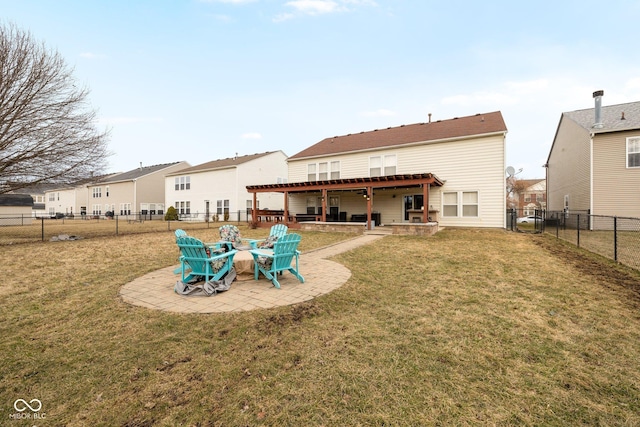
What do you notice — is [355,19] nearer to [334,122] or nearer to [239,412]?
[334,122]

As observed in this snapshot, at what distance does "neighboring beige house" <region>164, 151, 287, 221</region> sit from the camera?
26453 mm

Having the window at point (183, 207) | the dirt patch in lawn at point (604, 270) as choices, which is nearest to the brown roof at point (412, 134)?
the dirt patch in lawn at point (604, 270)

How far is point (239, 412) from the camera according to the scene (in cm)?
208

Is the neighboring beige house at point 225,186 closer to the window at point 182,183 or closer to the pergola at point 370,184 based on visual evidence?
the window at point 182,183

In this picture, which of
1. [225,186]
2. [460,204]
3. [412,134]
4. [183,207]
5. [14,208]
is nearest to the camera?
[460,204]

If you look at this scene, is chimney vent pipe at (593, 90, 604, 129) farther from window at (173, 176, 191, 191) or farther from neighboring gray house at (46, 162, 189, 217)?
neighboring gray house at (46, 162, 189, 217)

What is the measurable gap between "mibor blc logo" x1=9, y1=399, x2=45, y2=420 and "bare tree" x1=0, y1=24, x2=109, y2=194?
582 inches

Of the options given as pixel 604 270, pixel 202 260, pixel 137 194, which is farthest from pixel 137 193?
pixel 604 270

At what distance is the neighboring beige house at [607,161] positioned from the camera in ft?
48.5

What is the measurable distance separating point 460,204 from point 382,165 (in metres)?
5.58

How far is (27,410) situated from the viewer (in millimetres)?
2164

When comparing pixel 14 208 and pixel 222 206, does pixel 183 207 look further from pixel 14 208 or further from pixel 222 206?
pixel 14 208

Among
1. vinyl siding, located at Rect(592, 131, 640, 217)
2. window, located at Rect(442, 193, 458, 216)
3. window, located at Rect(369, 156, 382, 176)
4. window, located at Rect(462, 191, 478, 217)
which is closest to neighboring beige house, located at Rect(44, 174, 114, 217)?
window, located at Rect(369, 156, 382, 176)

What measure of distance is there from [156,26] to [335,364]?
17677mm
